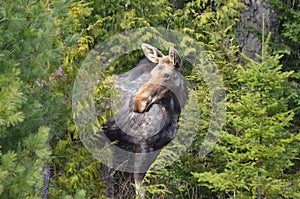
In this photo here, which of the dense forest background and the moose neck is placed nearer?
the dense forest background

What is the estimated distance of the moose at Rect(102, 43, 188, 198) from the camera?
24.0 feet

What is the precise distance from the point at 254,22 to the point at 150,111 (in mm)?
2609

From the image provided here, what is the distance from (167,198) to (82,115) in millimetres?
2231

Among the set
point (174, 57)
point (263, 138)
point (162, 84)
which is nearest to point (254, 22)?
point (174, 57)

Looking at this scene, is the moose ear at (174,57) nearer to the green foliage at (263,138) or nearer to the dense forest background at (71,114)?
the dense forest background at (71,114)

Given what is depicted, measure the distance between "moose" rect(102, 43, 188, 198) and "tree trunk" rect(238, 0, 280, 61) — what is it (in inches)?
72.2

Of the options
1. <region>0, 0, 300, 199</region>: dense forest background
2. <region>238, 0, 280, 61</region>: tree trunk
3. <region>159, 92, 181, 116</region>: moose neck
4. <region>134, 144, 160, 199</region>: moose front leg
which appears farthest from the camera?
<region>238, 0, 280, 61</region>: tree trunk

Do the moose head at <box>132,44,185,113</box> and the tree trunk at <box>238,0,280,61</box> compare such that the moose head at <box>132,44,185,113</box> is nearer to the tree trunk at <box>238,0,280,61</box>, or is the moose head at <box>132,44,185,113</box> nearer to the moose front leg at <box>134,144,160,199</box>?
the moose front leg at <box>134,144,160,199</box>

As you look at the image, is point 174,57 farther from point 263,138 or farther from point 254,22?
point 263,138

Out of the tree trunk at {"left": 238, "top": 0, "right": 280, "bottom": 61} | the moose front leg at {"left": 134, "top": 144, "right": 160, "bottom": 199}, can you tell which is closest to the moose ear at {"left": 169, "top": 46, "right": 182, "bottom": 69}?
the moose front leg at {"left": 134, "top": 144, "right": 160, "bottom": 199}

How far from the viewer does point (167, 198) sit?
7387 millimetres

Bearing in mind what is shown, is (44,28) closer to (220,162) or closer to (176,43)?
(220,162)

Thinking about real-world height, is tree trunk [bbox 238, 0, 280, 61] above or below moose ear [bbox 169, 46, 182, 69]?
below

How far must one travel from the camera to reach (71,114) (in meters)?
4.64
